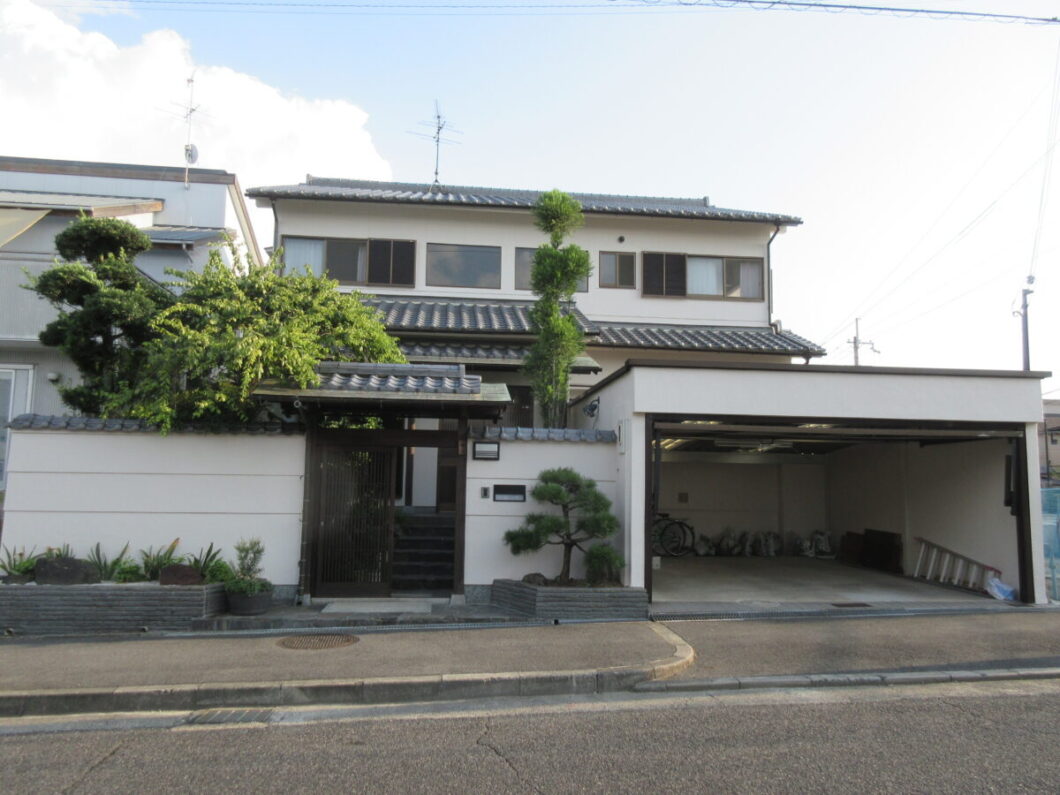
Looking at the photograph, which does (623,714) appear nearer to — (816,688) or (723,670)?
(723,670)

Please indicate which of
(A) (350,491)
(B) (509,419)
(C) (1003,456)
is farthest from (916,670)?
(B) (509,419)

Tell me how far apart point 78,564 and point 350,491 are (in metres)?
3.14

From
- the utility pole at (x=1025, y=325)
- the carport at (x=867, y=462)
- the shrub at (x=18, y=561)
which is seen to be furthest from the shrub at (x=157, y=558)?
the utility pole at (x=1025, y=325)

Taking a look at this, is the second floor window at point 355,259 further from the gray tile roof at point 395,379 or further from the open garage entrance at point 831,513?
the open garage entrance at point 831,513

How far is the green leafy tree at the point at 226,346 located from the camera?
8.30 meters

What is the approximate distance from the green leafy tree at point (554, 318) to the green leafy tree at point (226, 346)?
9.68ft

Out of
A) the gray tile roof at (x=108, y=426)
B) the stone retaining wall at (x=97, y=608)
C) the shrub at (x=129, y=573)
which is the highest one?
the gray tile roof at (x=108, y=426)

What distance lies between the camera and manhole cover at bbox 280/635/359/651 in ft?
24.0

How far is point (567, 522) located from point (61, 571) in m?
5.85

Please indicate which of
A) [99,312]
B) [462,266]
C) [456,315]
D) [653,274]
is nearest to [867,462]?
[653,274]

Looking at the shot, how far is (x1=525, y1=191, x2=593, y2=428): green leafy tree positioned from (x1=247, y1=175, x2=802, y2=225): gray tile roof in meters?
4.13

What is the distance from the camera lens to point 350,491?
9500 mm

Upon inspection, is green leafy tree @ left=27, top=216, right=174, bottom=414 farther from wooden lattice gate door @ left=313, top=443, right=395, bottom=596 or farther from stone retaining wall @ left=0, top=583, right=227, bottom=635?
wooden lattice gate door @ left=313, top=443, right=395, bottom=596

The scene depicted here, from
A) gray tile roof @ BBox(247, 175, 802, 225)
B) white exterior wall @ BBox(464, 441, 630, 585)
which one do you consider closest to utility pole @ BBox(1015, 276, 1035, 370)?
gray tile roof @ BBox(247, 175, 802, 225)
